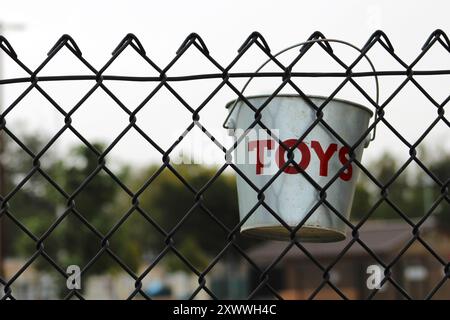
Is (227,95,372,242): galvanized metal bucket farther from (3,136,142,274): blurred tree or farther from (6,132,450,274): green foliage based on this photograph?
(6,132,450,274): green foliage

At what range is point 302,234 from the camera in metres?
2.29

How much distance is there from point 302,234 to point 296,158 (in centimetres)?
30

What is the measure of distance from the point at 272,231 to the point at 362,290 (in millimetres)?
29766

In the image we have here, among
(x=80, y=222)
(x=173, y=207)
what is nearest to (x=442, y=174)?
(x=173, y=207)

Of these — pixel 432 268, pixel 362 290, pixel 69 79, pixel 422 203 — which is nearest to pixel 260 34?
pixel 69 79

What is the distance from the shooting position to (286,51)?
212cm

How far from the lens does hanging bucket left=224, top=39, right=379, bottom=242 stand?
204 centimetres

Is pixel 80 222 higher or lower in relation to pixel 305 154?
higher

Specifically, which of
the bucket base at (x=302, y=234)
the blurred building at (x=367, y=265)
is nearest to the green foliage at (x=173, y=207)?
the blurred building at (x=367, y=265)

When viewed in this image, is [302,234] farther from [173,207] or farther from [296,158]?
[173,207]

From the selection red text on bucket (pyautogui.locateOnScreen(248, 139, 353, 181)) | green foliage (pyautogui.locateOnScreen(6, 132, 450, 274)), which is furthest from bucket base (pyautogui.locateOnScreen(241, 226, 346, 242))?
green foliage (pyautogui.locateOnScreen(6, 132, 450, 274))

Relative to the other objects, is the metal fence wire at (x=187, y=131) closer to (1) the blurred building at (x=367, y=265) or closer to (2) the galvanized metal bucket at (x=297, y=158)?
(2) the galvanized metal bucket at (x=297, y=158)
